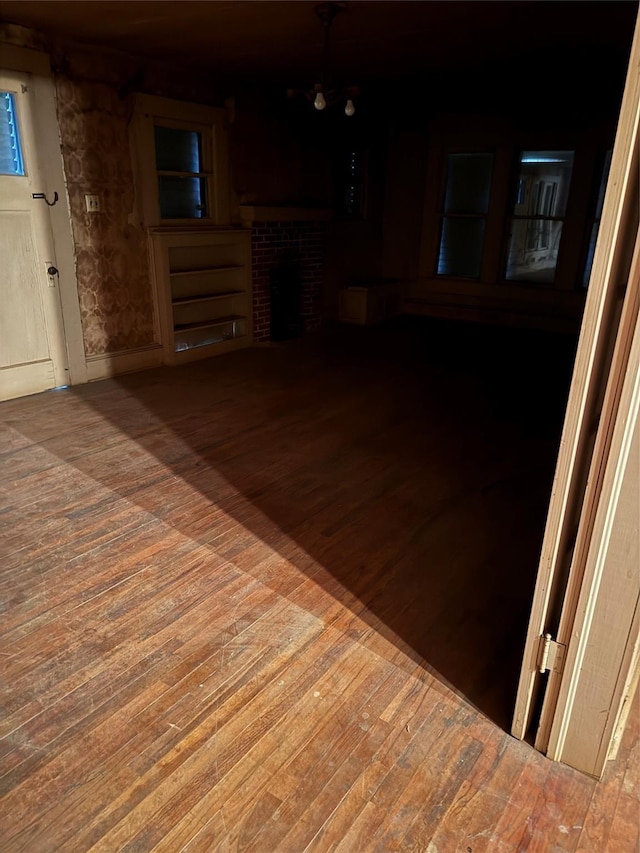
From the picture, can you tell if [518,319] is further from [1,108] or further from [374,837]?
[374,837]

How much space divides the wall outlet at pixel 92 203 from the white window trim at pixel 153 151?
39cm

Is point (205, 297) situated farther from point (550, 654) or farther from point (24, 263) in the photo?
point (550, 654)

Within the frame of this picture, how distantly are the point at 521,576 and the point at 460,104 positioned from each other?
6.60 metres

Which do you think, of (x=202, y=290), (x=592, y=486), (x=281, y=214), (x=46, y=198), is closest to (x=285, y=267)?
(x=281, y=214)

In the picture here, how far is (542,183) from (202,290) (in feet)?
16.9

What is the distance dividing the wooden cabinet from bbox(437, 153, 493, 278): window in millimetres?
3182

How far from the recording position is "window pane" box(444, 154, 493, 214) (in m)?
7.68

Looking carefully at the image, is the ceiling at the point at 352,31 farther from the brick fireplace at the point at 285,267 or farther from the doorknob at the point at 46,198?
the brick fireplace at the point at 285,267

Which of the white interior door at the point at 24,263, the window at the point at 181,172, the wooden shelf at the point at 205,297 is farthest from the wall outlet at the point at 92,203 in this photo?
the wooden shelf at the point at 205,297

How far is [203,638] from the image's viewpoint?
2086 millimetres

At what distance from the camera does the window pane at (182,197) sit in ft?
17.9

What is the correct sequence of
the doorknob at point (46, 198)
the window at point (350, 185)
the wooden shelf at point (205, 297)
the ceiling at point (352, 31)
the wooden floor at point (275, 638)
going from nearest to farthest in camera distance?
the wooden floor at point (275, 638) < the ceiling at point (352, 31) < the doorknob at point (46, 198) < the wooden shelf at point (205, 297) < the window at point (350, 185)

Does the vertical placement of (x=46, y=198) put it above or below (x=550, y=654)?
above

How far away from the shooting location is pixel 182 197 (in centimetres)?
562
